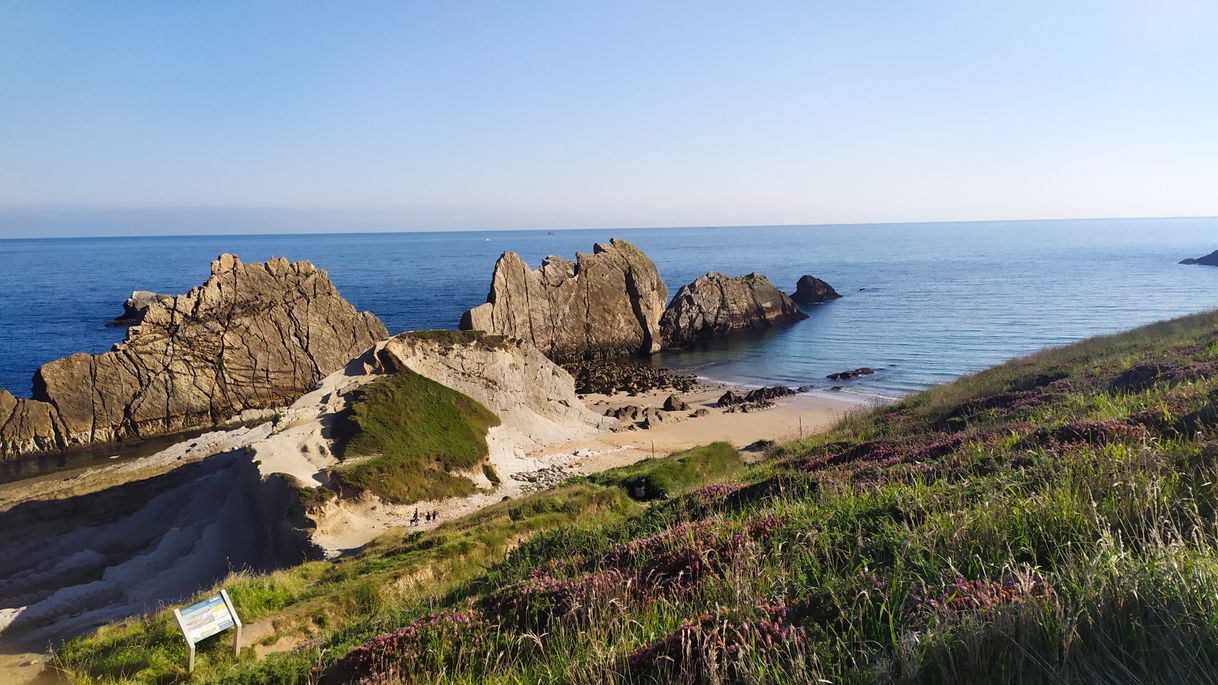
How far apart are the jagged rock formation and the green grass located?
20255 mm

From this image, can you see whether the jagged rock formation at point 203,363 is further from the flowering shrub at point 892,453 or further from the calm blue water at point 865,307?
the flowering shrub at point 892,453

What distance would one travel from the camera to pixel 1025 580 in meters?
4.68

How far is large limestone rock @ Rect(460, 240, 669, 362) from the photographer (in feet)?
196

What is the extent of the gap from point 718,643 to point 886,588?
1.65m

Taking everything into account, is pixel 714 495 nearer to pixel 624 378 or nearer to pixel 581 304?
pixel 624 378

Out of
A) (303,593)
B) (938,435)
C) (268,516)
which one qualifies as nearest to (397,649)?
(303,593)

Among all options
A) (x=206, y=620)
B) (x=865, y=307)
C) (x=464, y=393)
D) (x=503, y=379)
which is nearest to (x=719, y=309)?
(x=865, y=307)

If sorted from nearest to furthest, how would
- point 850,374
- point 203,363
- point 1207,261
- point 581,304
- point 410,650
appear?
point 410,650, point 203,363, point 850,374, point 581,304, point 1207,261

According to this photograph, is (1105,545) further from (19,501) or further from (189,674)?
(19,501)

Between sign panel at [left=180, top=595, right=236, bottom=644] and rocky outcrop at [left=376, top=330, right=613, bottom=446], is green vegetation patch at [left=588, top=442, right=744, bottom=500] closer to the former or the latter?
rocky outcrop at [left=376, top=330, right=613, bottom=446]

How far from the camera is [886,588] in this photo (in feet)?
17.8

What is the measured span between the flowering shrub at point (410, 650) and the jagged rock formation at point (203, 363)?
143 ft

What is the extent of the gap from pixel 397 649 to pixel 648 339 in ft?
205

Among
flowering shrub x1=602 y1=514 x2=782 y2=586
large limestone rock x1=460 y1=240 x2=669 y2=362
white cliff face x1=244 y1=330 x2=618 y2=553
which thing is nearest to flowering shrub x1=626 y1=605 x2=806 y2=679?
flowering shrub x1=602 y1=514 x2=782 y2=586
